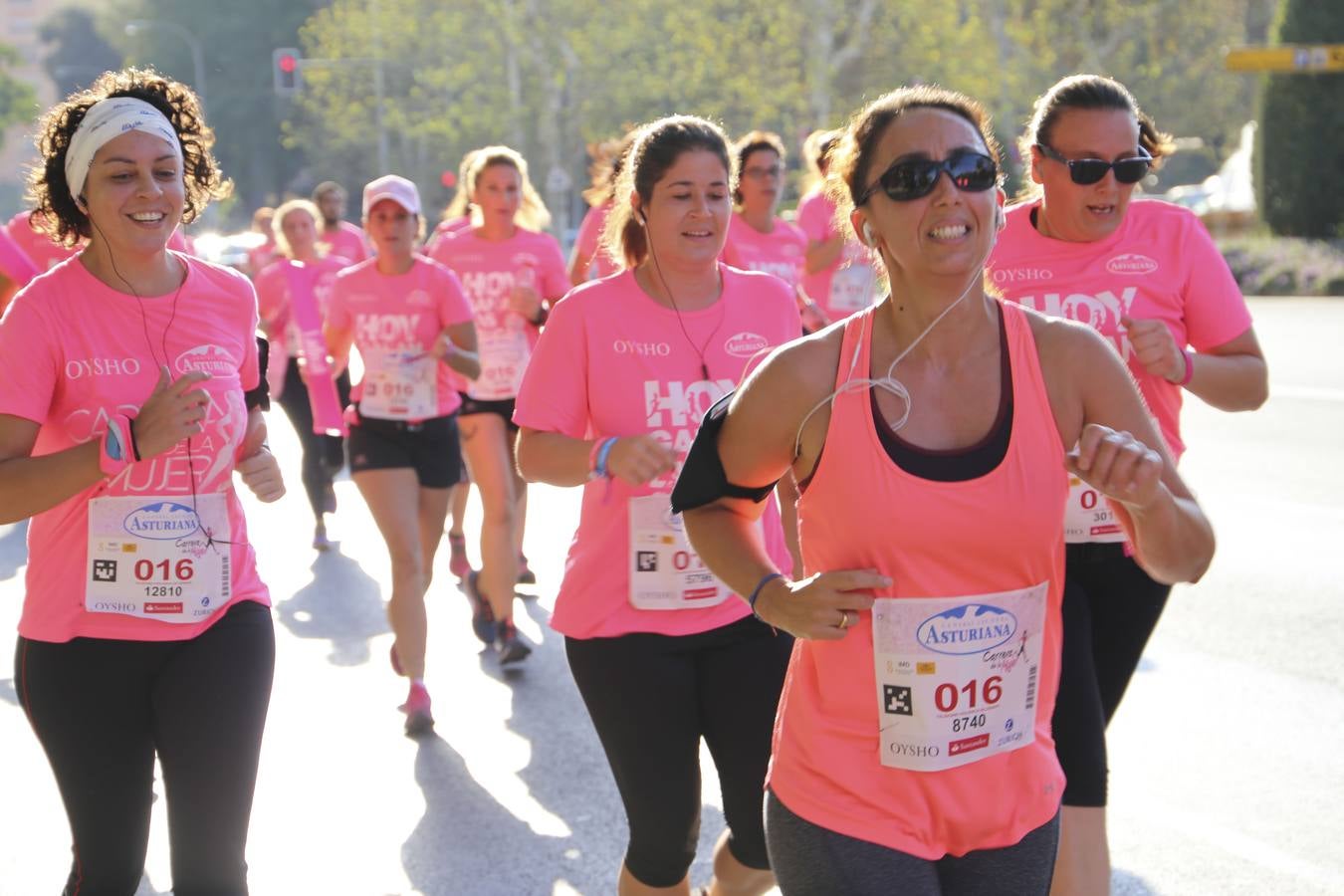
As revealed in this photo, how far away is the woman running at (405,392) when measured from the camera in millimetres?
6316

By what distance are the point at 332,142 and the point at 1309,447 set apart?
176 feet

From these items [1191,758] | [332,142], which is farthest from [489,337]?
[332,142]

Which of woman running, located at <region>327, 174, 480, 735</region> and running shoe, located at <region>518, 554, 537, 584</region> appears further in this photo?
running shoe, located at <region>518, 554, 537, 584</region>

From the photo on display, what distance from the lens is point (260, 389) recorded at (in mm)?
3846

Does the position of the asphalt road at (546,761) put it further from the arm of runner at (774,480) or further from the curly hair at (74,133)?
the arm of runner at (774,480)

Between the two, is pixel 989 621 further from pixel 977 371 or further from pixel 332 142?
pixel 332 142

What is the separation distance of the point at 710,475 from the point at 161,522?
4.55 feet

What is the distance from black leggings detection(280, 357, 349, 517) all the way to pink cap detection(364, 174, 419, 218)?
3167mm

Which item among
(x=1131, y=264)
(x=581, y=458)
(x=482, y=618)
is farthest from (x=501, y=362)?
(x=1131, y=264)

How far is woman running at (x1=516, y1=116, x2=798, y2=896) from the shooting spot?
11.9 feet

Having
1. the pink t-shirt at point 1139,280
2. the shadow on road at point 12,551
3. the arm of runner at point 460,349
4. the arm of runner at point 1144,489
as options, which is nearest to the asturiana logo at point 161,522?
the arm of runner at point 1144,489

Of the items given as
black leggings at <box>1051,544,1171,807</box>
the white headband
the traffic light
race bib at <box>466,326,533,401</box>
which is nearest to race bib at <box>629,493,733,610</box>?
black leggings at <box>1051,544,1171,807</box>

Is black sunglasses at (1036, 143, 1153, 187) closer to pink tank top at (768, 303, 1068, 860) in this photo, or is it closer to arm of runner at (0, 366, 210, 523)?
pink tank top at (768, 303, 1068, 860)

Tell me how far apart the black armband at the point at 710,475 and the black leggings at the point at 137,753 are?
124 centimetres
